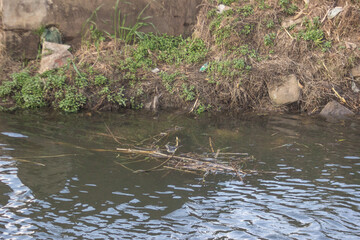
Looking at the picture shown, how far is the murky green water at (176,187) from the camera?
166 inches

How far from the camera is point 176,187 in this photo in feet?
16.6

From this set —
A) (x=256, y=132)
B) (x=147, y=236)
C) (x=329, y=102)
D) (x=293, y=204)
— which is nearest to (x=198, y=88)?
(x=256, y=132)

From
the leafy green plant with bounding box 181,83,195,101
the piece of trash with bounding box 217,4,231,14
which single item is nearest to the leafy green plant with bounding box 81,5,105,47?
the leafy green plant with bounding box 181,83,195,101

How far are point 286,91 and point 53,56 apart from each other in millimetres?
4318

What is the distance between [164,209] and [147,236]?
1.70 feet

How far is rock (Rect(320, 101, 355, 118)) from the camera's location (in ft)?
27.1

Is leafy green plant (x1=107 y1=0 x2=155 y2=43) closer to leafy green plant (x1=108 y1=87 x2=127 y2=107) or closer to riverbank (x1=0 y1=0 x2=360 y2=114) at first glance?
riverbank (x1=0 y1=0 x2=360 y2=114)

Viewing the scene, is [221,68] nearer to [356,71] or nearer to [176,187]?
[356,71]

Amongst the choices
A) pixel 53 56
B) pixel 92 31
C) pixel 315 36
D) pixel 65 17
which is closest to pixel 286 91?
pixel 315 36

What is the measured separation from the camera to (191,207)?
4.59 m

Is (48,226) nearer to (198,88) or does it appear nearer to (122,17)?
(198,88)

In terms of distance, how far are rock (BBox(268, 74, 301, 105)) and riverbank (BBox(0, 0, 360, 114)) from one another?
0.06ft

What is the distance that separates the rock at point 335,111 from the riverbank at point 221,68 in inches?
8.2

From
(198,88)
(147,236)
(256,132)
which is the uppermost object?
(198,88)
